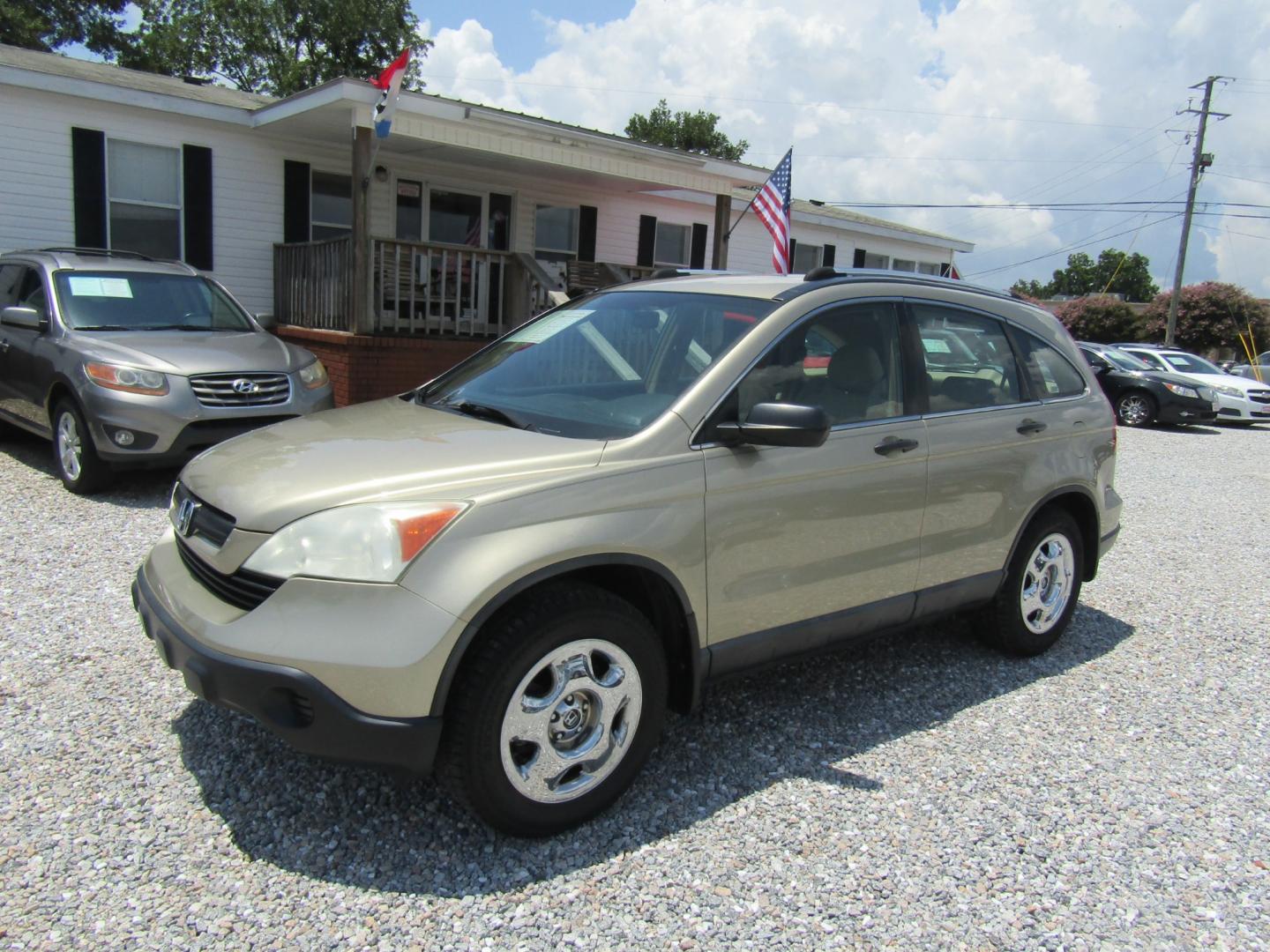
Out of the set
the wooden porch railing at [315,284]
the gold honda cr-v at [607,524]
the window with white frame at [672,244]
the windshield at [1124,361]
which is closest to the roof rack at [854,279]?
the gold honda cr-v at [607,524]

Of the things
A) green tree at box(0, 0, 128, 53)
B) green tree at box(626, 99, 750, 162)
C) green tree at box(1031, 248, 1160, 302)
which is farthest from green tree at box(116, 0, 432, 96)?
green tree at box(1031, 248, 1160, 302)

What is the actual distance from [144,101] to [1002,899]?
11587 millimetres

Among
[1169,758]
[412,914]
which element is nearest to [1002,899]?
[1169,758]

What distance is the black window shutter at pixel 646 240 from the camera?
52.5 feet

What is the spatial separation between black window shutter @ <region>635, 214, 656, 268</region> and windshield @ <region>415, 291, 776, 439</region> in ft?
40.3

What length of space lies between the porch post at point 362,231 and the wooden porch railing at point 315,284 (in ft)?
0.46

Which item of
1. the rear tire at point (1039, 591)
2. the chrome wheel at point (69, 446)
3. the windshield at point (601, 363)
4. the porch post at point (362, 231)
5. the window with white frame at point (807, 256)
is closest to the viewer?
the windshield at point (601, 363)

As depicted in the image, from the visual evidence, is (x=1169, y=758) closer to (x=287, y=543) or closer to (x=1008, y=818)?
(x=1008, y=818)

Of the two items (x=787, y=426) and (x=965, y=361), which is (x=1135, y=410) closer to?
(x=965, y=361)

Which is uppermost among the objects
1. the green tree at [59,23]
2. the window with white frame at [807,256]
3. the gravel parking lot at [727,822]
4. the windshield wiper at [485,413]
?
the green tree at [59,23]

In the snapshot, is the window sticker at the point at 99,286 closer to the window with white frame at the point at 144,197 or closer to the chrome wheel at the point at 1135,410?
the window with white frame at the point at 144,197

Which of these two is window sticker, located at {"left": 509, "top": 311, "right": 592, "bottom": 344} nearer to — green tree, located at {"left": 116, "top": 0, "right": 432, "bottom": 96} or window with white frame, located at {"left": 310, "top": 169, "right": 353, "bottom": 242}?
window with white frame, located at {"left": 310, "top": 169, "right": 353, "bottom": 242}

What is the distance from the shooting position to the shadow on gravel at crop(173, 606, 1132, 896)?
8.87 feet

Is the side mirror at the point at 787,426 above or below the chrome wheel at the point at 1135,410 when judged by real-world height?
above
